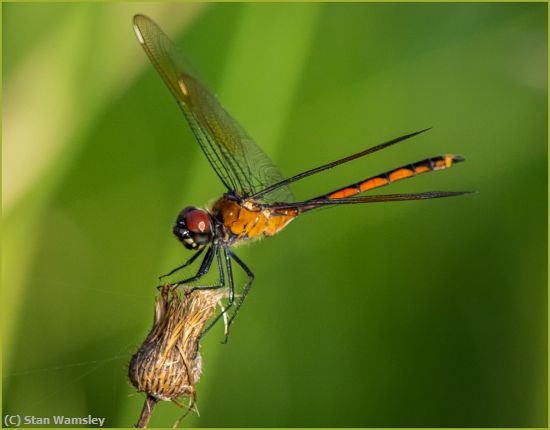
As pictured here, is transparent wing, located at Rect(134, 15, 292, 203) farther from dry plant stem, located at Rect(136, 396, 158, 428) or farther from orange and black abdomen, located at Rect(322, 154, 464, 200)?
dry plant stem, located at Rect(136, 396, 158, 428)

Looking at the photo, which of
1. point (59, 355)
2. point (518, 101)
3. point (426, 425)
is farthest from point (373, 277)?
point (59, 355)

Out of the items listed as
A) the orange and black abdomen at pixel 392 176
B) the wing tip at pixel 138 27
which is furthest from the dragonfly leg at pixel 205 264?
the wing tip at pixel 138 27

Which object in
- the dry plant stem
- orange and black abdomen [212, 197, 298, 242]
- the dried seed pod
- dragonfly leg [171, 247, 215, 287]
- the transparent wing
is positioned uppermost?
the transparent wing

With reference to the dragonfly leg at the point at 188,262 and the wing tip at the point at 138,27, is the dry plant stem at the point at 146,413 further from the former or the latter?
the wing tip at the point at 138,27

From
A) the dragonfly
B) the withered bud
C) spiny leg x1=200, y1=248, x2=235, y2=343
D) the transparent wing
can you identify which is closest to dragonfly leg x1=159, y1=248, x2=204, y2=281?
the dragonfly

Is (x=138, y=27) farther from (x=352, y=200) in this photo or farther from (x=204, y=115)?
(x=352, y=200)

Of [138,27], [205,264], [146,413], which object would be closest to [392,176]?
[205,264]

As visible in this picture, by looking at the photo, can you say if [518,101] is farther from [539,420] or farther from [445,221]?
[539,420]
